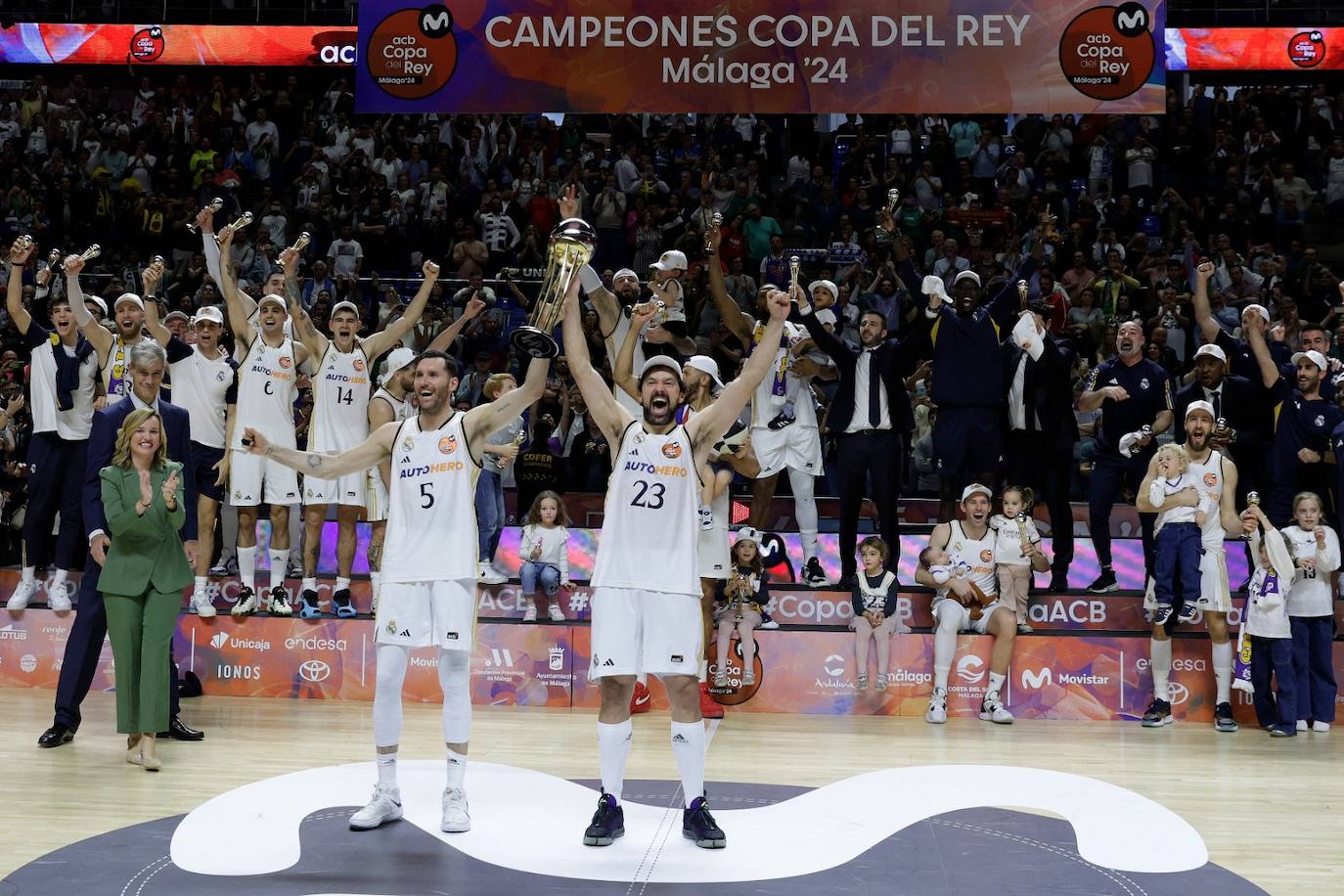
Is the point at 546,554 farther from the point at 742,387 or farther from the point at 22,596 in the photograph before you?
the point at 742,387

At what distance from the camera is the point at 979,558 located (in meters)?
10.2

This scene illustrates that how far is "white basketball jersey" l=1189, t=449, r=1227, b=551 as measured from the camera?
9.96 meters

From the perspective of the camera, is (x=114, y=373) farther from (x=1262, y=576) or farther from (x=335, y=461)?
(x=1262, y=576)

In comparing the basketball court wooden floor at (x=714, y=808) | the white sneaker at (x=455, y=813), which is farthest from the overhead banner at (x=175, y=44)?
the white sneaker at (x=455, y=813)

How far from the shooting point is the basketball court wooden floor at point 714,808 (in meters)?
5.83

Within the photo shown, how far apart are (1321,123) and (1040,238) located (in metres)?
8.80

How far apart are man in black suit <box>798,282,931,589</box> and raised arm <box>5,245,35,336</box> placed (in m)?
5.46

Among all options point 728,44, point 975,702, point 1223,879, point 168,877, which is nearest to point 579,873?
point 168,877

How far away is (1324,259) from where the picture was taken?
16938 millimetres

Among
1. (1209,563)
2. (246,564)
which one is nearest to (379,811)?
(246,564)

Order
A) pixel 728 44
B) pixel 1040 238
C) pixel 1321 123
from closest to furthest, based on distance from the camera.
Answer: pixel 1040 238 < pixel 728 44 < pixel 1321 123

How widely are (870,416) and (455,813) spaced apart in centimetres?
524

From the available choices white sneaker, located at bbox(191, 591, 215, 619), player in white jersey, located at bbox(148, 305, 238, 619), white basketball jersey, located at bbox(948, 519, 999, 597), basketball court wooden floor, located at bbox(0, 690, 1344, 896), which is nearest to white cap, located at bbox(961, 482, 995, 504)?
white basketball jersey, located at bbox(948, 519, 999, 597)

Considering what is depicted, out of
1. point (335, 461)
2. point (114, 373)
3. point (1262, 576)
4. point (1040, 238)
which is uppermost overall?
point (1040, 238)
